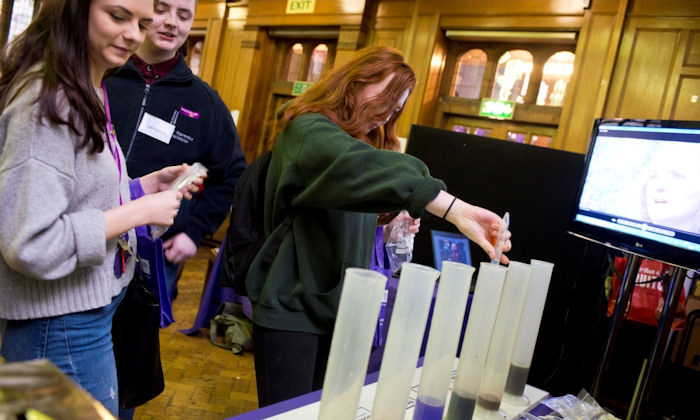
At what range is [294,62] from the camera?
7152 millimetres

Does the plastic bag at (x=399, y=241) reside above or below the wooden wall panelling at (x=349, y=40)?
below

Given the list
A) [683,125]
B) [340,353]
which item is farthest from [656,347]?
[340,353]

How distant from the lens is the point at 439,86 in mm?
5691

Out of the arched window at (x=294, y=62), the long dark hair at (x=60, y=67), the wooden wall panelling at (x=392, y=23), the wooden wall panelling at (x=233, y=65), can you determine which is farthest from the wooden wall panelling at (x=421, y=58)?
the long dark hair at (x=60, y=67)

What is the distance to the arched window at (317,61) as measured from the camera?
269 inches

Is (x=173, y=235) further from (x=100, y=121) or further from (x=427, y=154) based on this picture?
(x=427, y=154)

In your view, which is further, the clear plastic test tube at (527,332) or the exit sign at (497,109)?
the exit sign at (497,109)

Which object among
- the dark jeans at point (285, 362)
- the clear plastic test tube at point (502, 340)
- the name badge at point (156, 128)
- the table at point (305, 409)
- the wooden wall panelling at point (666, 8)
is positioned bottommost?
the dark jeans at point (285, 362)

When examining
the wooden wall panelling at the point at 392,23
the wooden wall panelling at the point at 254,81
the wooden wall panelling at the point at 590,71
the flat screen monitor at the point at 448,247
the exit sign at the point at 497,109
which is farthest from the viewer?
Result: the wooden wall panelling at the point at 254,81

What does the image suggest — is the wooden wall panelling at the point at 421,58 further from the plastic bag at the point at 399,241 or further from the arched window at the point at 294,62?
the plastic bag at the point at 399,241

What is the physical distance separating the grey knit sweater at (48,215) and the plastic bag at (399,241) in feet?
3.07

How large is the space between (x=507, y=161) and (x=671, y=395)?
77.7 inches

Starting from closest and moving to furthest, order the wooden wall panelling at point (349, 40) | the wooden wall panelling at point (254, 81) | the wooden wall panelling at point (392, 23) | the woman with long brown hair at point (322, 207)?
the woman with long brown hair at point (322, 207)
the wooden wall panelling at point (392, 23)
the wooden wall panelling at point (349, 40)
the wooden wall panelling at point (254, 81)

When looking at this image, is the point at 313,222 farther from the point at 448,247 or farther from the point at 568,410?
the point at 448,247
